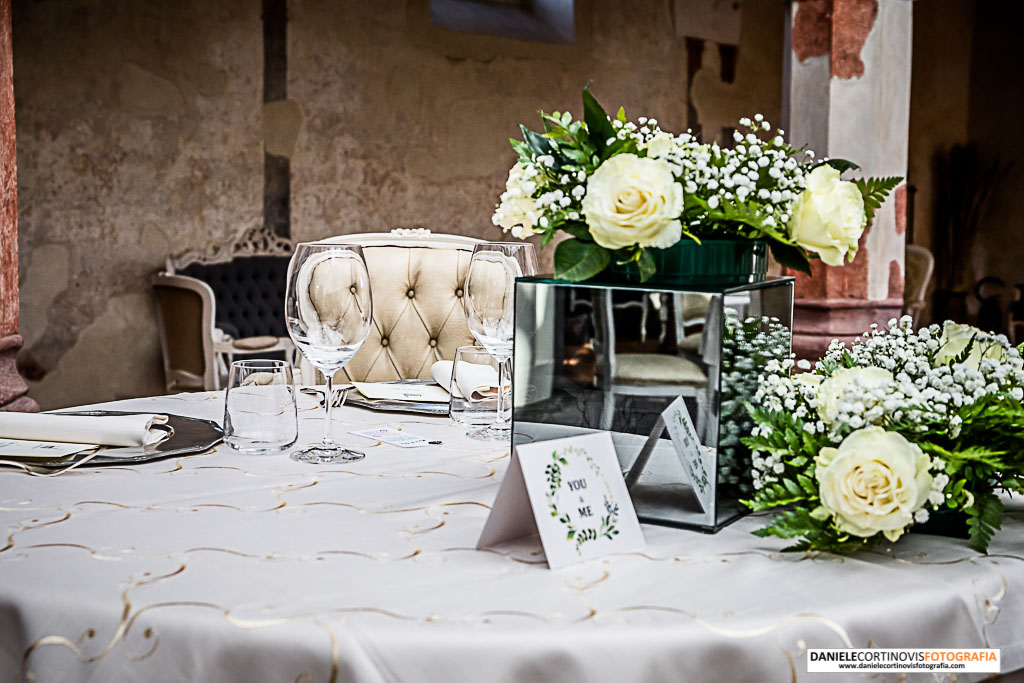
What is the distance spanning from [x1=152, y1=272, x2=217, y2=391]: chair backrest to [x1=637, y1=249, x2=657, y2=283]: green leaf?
4.84 m

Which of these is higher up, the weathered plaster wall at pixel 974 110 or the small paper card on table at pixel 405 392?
the weathered plaster wall at pixel 974 110

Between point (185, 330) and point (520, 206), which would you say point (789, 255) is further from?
point (185, 330)

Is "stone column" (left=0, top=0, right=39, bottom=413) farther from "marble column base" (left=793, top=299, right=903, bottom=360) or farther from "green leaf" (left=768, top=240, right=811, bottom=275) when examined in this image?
"marble column base" (left=793, top=299, right=903, bottom=360)

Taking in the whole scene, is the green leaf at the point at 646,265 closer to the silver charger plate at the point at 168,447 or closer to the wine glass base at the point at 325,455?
the wine glass base at the point at 325,455

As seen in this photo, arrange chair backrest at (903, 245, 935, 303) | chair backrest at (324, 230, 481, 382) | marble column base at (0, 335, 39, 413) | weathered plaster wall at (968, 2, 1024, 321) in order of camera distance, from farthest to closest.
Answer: weathered plaster wall at (968, 2, 1024, 321)
chair backrest at (903, 245, 935, 303)
marble column base at (0, 335, 39, 413)
chair backrest at (324, 230, 481, 382)

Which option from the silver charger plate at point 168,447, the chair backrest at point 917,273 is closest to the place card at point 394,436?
the silver charger plate at point 168,447

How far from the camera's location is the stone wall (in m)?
5.62

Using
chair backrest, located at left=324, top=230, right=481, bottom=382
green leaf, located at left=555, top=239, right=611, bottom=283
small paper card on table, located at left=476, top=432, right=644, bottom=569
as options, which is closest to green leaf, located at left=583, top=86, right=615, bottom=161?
green leaf, located at left=555, top=239, right=611, bottom=283

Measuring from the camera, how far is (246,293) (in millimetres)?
6066

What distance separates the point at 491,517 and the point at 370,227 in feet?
19.9

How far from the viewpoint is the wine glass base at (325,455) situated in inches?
51.4

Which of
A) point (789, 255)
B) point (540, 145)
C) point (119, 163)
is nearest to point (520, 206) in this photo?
point (540, 145)

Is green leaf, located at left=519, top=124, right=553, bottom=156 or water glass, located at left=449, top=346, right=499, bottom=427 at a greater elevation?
green leaf, located at left=519, top=124, right=553, bottom=156

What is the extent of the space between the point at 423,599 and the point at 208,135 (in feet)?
19.1
